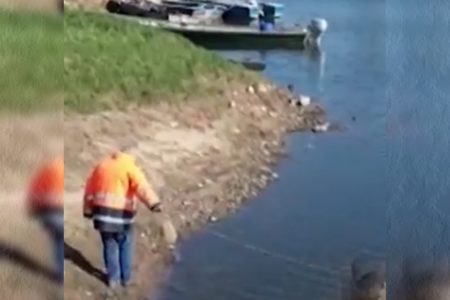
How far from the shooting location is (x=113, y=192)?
1321 millimetres

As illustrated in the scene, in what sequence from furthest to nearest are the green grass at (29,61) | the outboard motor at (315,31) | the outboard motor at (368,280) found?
the outboard motor at (315,31) < the outboard motor at (368,280) < the green grass at (29,61)

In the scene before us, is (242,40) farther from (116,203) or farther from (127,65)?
(116,203)

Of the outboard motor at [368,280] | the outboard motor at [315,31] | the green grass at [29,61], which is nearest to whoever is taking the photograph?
the green grass at [29,61]

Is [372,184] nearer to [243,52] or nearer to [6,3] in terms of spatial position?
[243,52]

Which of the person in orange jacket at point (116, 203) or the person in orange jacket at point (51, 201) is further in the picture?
the person in orange jacket at point (116, 203)

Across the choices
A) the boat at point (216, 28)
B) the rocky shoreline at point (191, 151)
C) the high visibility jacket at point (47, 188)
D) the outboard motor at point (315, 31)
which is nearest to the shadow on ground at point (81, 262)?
the rocky shoreline at point (191, 151)

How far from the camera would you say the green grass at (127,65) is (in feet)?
4.43

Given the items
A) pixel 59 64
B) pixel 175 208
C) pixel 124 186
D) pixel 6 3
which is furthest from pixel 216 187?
pixel 6 3

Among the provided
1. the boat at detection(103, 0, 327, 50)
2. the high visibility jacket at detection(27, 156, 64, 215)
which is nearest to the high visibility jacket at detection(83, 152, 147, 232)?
the high visibility jacket at detection(27, 156, 64, 215)

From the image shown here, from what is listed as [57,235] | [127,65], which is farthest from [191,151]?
[57,235]

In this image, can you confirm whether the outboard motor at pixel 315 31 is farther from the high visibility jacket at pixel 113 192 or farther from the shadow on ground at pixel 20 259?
the shadow on ground at pixel 20 259

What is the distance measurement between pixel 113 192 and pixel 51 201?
131mm

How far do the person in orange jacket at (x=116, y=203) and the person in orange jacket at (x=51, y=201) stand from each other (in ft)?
0.30

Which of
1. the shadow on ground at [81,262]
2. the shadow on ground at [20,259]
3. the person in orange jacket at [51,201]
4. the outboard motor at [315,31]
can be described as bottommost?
the shadow on ground at [81,262]
